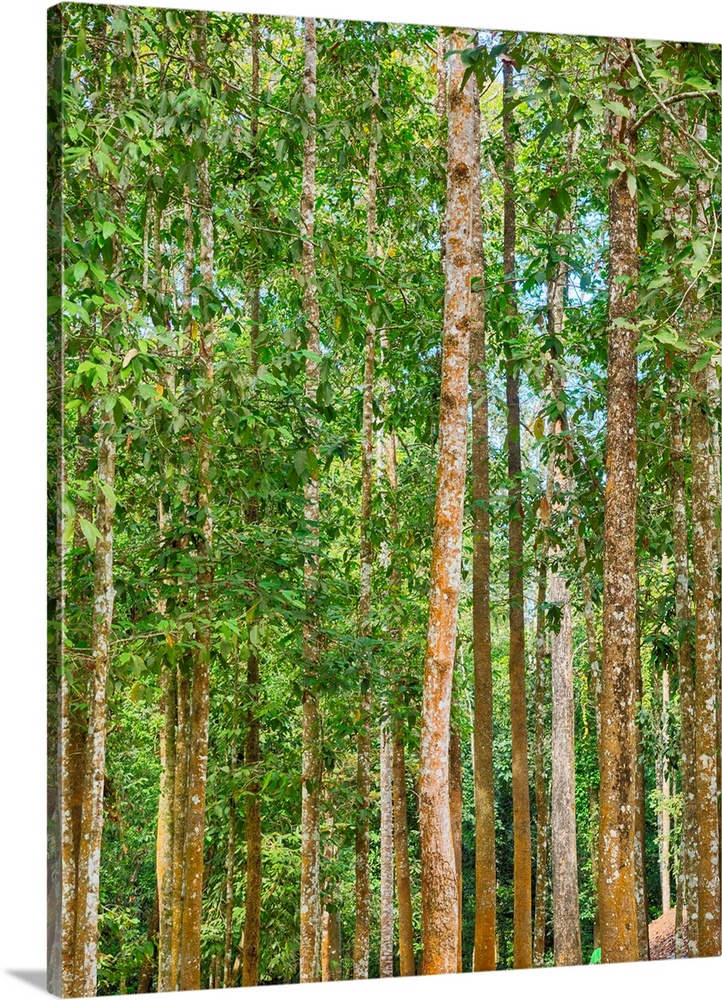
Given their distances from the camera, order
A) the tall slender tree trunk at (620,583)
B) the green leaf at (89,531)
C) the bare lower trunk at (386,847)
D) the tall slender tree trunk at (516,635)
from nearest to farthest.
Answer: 1. the green leaf at (89,531)
2. the bare lower trunk at (386,847)
3. the tall slender tree trunk at (620,583)
4. the tall slender tree trunk at (516,635)

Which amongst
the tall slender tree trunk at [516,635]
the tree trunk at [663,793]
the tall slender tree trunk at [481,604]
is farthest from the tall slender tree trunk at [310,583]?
the tree trunk at [663,793]

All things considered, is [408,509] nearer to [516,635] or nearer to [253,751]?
[516,635]

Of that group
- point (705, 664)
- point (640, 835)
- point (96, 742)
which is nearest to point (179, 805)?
point (96, 742)

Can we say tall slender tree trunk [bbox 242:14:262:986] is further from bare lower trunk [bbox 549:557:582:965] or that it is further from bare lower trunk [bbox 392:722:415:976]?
bare lower trunk [bbox 549:557:582:965]

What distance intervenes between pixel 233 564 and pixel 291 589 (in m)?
0.27

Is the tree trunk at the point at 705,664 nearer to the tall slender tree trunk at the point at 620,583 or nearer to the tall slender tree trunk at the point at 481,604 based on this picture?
the tall slender tree trunk at the point at 620,583

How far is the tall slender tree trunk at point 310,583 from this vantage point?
5141 mm

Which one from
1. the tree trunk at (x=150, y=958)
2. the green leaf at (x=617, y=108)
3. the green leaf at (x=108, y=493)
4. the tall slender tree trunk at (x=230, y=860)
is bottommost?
the tree trunk at (x=150, y=958)

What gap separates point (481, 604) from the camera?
17.5ft

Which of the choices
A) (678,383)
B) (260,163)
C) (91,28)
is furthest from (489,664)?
(91,28)

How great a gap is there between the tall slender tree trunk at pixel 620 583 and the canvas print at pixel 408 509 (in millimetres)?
13

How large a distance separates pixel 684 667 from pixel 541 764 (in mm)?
809

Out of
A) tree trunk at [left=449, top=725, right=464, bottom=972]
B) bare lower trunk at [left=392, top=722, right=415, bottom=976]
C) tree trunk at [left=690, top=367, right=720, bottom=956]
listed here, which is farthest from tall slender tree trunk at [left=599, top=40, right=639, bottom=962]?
bare lower trunk at [left=392, top=722, right=415, bottom=976]

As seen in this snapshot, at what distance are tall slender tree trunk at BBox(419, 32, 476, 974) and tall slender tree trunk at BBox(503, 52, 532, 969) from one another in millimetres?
192
